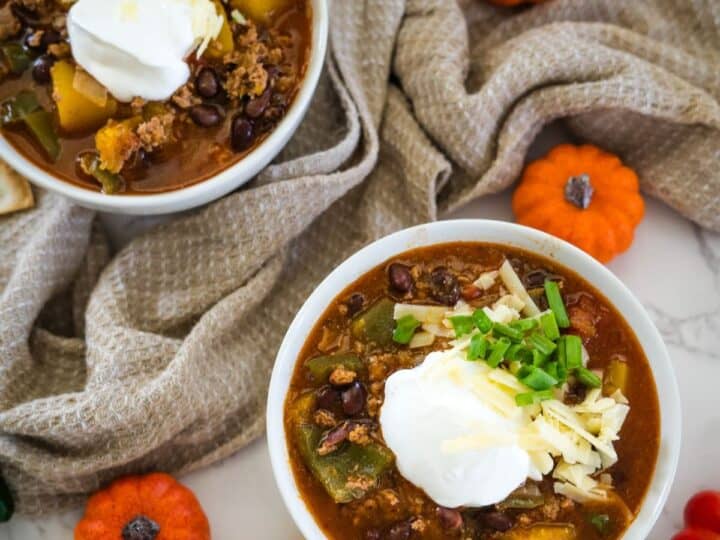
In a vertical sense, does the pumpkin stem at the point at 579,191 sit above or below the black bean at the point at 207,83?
below

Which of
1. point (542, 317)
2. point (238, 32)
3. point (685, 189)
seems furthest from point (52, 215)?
point (685, 189)

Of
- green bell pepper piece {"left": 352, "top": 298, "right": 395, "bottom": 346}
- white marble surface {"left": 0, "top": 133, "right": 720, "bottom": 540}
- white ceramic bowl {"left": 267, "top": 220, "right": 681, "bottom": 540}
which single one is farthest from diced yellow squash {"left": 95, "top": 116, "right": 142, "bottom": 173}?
green bell pepper piece {"left": 352, "top": 298, "right": 395, "bottom": 346}

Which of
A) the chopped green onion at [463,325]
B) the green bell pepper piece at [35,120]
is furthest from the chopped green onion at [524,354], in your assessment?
the green bell pepper piece at [35,120]

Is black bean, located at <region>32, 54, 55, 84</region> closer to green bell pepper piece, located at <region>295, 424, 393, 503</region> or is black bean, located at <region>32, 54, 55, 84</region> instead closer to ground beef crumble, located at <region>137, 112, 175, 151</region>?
ground beef crumble, located at <region>137, 112, 175, 151</region>

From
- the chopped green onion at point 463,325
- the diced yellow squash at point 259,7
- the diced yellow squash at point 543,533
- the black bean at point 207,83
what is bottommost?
the diced yellow squash at point 543,533

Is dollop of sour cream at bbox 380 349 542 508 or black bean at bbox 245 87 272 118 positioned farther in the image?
black bean at bbox 245 87 272 118

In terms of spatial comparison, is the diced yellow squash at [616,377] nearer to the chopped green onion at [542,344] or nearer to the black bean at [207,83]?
the chopped green onion at [542,344]
